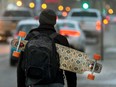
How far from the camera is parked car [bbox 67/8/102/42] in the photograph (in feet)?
92.7

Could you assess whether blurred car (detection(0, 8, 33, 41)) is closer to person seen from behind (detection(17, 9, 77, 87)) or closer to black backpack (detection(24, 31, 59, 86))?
person seen from behind (detection(17, 9, 77, 87))

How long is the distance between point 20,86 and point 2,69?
10.2m

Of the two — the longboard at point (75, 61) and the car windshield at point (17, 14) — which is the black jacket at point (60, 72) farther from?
the car windshield at point (17, 14)

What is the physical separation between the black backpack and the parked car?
22839mm

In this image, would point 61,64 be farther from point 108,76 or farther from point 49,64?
point 108,76

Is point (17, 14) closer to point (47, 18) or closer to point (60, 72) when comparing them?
point (47, 18)

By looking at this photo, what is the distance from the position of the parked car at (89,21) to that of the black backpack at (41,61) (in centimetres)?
2284

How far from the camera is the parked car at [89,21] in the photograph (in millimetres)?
28253

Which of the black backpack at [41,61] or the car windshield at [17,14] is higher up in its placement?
the black backpack at [41,61]

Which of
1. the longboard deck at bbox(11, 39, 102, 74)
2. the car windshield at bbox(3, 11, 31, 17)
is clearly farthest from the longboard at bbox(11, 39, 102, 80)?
the car windshield at bbox(3, 11, 31, 17)

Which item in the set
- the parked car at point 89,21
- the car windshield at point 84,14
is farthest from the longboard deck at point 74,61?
the car windshield at point 84,14

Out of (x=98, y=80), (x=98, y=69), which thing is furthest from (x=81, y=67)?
(x=98, y=80)

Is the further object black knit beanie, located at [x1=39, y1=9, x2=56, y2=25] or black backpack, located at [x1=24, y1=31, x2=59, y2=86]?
black knit beanie, located at [x1=39, y1=9, x2=56, y2=25]

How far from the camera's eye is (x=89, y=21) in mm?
28797
